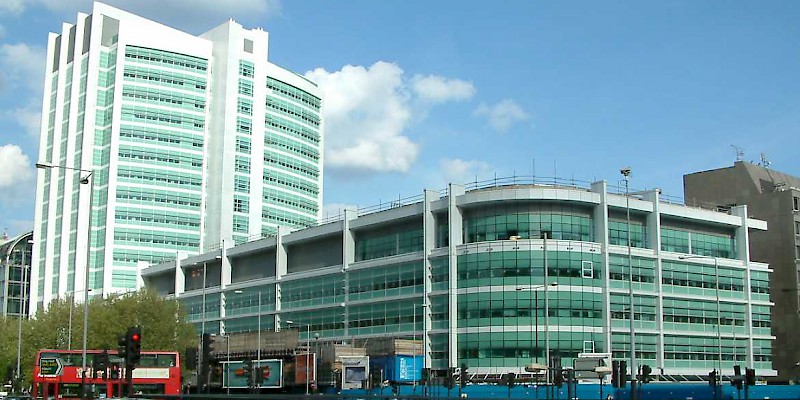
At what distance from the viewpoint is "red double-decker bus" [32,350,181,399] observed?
57344mm

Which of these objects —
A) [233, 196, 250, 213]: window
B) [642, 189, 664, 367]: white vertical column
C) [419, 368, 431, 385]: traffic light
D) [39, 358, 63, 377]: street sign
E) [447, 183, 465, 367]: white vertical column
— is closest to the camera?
[39, 358, 63, 377]: street sign

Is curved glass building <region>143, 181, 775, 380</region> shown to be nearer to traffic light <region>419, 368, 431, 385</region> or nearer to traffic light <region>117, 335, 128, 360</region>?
traffic light <region>419, 368, 431, 385</region>

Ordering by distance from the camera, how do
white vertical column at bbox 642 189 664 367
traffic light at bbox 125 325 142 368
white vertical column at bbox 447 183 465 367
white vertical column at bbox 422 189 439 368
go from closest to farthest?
traffic light at bbox 125 325 142 368 < white vertical column at bbox 447 183 465 367 < white vertical column at bbox 422 189 439 368 < white vertical column at bbox 642 189 664 367

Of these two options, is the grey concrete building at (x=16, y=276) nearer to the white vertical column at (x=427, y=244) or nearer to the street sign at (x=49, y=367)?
the white vertical column at (x=427, y=244)

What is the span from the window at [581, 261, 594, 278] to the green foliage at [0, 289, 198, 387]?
1377 inches

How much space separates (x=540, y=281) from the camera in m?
75.5

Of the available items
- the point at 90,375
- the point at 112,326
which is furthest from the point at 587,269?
the point at 112,326

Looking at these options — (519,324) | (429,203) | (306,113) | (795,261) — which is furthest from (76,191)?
(795,261)

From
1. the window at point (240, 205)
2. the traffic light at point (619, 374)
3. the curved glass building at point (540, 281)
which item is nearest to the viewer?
the traffic light at point (619, 374)

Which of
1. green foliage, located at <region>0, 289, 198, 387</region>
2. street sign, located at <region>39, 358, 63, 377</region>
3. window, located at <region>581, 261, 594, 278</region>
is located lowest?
street sign, located at <region>39, 358, 63, 377</region>

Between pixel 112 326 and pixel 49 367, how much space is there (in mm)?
23268

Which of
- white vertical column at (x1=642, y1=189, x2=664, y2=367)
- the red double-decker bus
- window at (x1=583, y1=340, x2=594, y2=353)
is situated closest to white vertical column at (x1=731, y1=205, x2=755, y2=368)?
white vertical column at (x1=642, y1=189, x2=664, y2=367)

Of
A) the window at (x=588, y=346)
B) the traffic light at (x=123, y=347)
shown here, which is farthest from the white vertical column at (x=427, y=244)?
the traffic light at (x=123, y=347)

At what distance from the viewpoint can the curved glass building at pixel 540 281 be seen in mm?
75812
